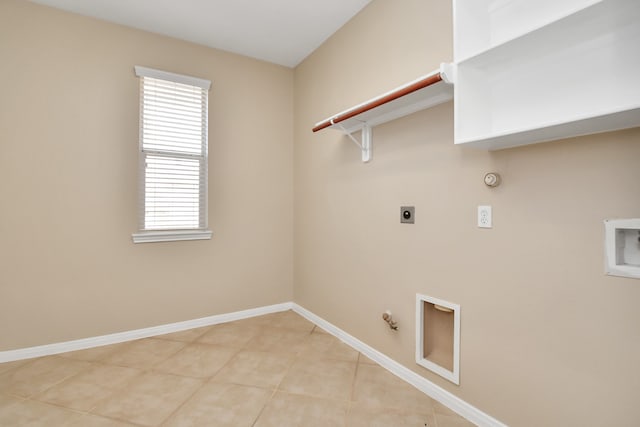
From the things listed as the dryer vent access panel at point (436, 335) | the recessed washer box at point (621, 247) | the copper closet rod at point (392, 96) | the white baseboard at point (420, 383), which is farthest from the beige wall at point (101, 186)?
the recessed washer box at point (621, 247)

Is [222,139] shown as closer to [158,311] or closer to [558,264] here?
[158,311]

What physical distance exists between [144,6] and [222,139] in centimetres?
115

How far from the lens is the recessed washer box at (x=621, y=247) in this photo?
3.71 feet

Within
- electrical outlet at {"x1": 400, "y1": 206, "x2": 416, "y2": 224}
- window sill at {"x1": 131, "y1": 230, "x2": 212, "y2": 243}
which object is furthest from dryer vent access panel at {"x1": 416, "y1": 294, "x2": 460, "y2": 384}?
window sill at {"x1": 131, "y1": 230, "x2": 212, "y2": 243}

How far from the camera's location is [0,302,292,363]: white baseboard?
2.29 meters

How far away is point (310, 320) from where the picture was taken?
306 centimetres

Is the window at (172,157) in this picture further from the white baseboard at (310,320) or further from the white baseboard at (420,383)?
the white baseboard at (420,383)

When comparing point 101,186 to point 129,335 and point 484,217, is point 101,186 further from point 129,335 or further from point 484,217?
point 484,217

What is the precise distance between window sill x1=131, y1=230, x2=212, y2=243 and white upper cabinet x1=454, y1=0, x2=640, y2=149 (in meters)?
2.36

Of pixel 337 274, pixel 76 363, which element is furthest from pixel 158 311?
pixel 337 274

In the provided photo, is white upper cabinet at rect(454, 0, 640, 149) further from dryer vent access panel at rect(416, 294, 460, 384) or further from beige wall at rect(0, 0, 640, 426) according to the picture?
dryer vent access panel at rect(416, 294, 460, 384)

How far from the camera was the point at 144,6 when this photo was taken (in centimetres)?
237

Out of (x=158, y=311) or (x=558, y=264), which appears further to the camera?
(x=158, y=311)

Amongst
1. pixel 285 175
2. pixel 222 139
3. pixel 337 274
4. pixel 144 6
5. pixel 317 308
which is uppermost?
pixel 144 6
